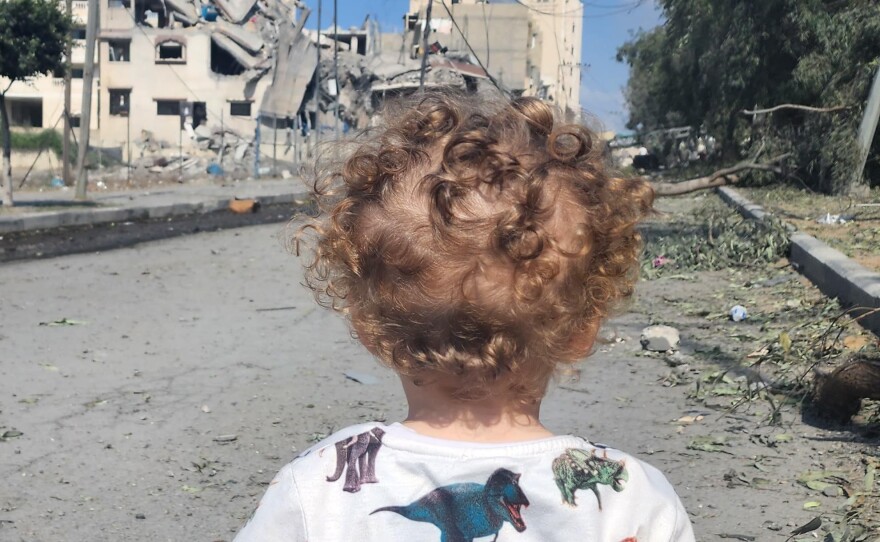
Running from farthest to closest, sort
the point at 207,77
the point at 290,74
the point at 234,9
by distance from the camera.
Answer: the point at 234,9, the point at 290,74, the point at 207,77

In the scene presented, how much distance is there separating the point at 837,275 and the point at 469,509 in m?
6.67

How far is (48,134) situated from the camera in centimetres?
4778

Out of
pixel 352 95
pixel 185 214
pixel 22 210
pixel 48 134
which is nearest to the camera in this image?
pixel 22 210

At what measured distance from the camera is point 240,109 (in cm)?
6600

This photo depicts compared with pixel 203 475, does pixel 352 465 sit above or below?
above

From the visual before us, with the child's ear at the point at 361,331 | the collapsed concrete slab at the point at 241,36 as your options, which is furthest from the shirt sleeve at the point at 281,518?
the collapsed concrete slab at the point at 241,36

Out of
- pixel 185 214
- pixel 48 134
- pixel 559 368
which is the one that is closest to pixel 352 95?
pixel 48 134

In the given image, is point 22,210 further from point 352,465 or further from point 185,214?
point 352,465

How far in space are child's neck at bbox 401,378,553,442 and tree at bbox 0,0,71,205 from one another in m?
18.9

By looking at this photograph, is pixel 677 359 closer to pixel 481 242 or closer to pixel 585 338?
pixel 585 338

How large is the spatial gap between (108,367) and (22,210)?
13.8m

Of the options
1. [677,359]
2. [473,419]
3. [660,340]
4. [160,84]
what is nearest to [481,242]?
[473,419]

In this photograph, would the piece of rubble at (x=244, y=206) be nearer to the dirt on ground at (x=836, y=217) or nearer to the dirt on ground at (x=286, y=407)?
the dirt on ground at (x=836, y=217)

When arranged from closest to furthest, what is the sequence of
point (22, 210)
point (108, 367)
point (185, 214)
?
point (108, 367) → point (22, 210) → point (185, 214)
